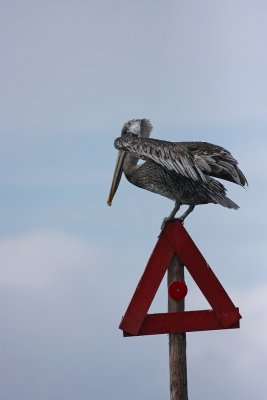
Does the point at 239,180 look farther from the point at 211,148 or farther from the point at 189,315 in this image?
the point at 189,315

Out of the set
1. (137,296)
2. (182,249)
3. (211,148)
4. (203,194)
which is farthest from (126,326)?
(211,148)

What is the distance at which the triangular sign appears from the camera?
29.4 feet

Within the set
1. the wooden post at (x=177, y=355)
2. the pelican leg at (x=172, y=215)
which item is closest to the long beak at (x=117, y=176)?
the pelican leg at (x=172, y=215)

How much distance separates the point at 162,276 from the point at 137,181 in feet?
4.61

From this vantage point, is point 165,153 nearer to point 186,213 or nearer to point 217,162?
point 217,162

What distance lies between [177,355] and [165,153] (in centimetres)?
241

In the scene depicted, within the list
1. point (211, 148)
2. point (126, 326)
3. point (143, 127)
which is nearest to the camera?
point (126, 326)

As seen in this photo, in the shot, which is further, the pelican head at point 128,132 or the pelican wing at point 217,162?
the pelican head at point 128,132

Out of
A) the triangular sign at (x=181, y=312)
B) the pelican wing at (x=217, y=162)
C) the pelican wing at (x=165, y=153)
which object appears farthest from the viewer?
the pelican wing at (x=217, y=162)

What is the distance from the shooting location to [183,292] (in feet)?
29.7

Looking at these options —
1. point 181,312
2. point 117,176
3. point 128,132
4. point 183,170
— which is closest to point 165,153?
point 183,170

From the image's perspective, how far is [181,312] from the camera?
898 cm

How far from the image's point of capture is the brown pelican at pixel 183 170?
9234 millimetres

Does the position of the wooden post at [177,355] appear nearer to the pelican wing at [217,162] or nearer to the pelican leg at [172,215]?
the pelican leg at [172,215]
